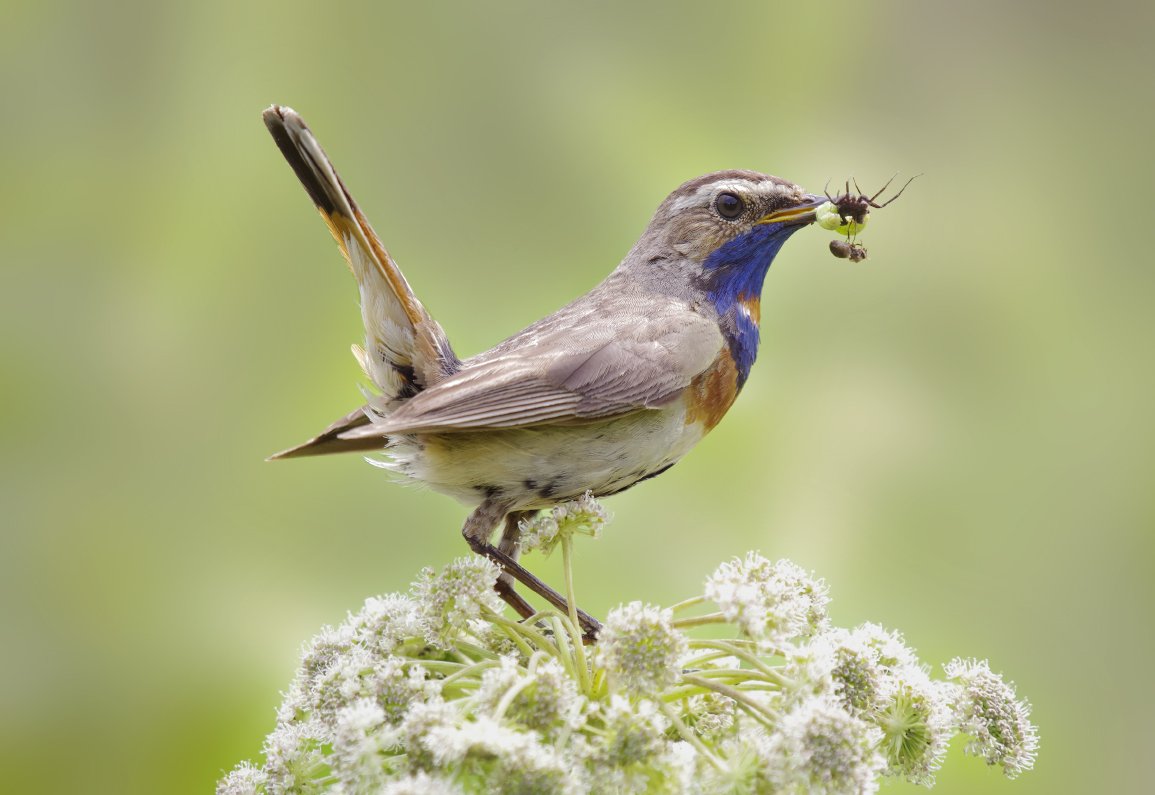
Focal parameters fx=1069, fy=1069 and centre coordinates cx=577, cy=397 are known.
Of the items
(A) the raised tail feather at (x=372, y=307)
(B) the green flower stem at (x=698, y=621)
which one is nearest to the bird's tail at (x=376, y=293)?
(A) the raised tail feather at (x=372, y=307)

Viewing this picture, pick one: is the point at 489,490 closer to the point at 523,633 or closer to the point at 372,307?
the point at 372,307

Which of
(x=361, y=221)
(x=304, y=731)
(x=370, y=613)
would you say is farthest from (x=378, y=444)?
(x=304, y=731)

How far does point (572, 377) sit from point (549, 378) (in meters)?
0.04

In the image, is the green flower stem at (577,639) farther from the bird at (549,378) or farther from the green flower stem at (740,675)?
the bird at (549,378)

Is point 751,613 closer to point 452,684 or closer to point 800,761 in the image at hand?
point 800,761

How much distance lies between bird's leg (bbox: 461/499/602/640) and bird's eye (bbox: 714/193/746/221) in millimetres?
762

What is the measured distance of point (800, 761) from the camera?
1.10 metres

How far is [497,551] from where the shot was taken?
1.84 meters

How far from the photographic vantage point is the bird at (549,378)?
179cm

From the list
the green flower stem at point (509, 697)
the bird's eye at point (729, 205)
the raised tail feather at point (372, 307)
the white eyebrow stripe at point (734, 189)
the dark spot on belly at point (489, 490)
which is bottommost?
the green flower stem at point (509, 697)

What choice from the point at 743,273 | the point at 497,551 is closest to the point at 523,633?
the point at 497,551

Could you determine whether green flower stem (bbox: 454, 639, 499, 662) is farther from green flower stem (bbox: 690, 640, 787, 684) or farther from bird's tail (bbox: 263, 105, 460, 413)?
bird's tail (bbox: 263, 105, 460, 413)

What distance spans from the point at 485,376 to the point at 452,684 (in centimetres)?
68

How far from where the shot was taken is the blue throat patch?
2.12 m
